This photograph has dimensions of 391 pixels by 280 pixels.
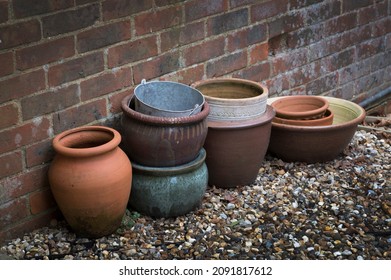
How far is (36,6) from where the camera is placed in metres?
3.34

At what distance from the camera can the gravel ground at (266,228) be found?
349 cm

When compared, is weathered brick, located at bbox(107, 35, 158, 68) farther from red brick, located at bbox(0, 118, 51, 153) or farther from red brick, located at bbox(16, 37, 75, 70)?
red brick, located at bbox(0, 118, 51, 153)

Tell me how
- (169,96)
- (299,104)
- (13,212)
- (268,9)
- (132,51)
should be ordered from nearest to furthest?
(13,212), (132,51), (169,96), (268,9), (299,104)

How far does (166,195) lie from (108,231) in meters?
0.32

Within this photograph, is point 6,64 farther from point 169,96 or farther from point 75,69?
point 169,96

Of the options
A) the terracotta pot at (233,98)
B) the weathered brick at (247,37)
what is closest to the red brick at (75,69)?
the terracotta pot at (233,98)

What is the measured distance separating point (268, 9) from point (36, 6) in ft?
5.09

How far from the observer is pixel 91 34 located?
3584 mm

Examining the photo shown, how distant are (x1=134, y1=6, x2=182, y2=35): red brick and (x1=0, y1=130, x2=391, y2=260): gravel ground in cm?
88

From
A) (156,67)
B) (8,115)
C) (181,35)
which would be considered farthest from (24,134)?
(181,35)

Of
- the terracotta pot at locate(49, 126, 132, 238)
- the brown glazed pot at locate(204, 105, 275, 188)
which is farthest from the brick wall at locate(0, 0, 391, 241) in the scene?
the brown glazed pot at locate(204, 105, 275, 188)

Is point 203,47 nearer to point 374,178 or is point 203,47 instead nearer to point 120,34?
point 120,34

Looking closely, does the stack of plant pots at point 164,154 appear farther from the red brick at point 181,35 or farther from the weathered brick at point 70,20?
the weathered brick at point 70,20

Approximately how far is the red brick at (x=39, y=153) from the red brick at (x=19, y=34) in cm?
48
